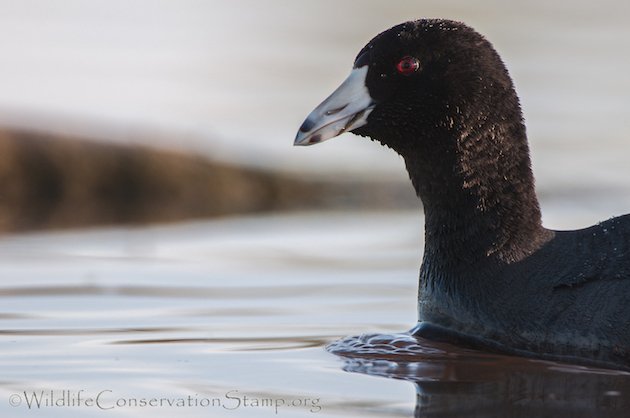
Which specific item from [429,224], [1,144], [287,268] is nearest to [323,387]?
[429,224]

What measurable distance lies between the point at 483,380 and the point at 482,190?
107cm

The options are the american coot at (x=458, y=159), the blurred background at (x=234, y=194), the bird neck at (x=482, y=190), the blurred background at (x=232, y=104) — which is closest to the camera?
the blurred background at (x=234, y=194)

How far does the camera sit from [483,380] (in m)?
5.50

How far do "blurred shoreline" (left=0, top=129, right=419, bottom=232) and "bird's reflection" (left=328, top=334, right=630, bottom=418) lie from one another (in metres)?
3.90

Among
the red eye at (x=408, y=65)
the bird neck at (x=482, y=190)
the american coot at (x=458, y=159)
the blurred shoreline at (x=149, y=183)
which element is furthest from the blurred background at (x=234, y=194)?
the red eye at (x=408, y=65)

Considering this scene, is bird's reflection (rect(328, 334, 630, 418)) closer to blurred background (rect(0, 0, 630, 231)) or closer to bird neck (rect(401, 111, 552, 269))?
bird neck (rect(401, 111, 552, 269))

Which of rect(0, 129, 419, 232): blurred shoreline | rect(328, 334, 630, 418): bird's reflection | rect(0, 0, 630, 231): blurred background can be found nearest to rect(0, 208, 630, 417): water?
rect(328, 334, 630, 418): bird's reflection

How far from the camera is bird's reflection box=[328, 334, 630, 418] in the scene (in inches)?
197

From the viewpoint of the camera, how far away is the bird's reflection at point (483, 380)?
5.00 metres

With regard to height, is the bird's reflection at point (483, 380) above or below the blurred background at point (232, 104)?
below

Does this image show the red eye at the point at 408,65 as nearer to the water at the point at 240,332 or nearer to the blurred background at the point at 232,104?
the water at the point at 240,332

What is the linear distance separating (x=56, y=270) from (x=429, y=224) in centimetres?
205

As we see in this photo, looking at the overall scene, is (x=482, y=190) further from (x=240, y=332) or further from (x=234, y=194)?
(x=234, y=194)

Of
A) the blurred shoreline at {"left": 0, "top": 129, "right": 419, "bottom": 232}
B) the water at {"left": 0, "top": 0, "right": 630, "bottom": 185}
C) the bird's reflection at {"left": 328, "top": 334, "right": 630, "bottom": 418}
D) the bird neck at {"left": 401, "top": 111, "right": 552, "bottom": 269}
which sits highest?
the water at {"left": 0, "top": 0, "right": 630, "bottom": 185}
